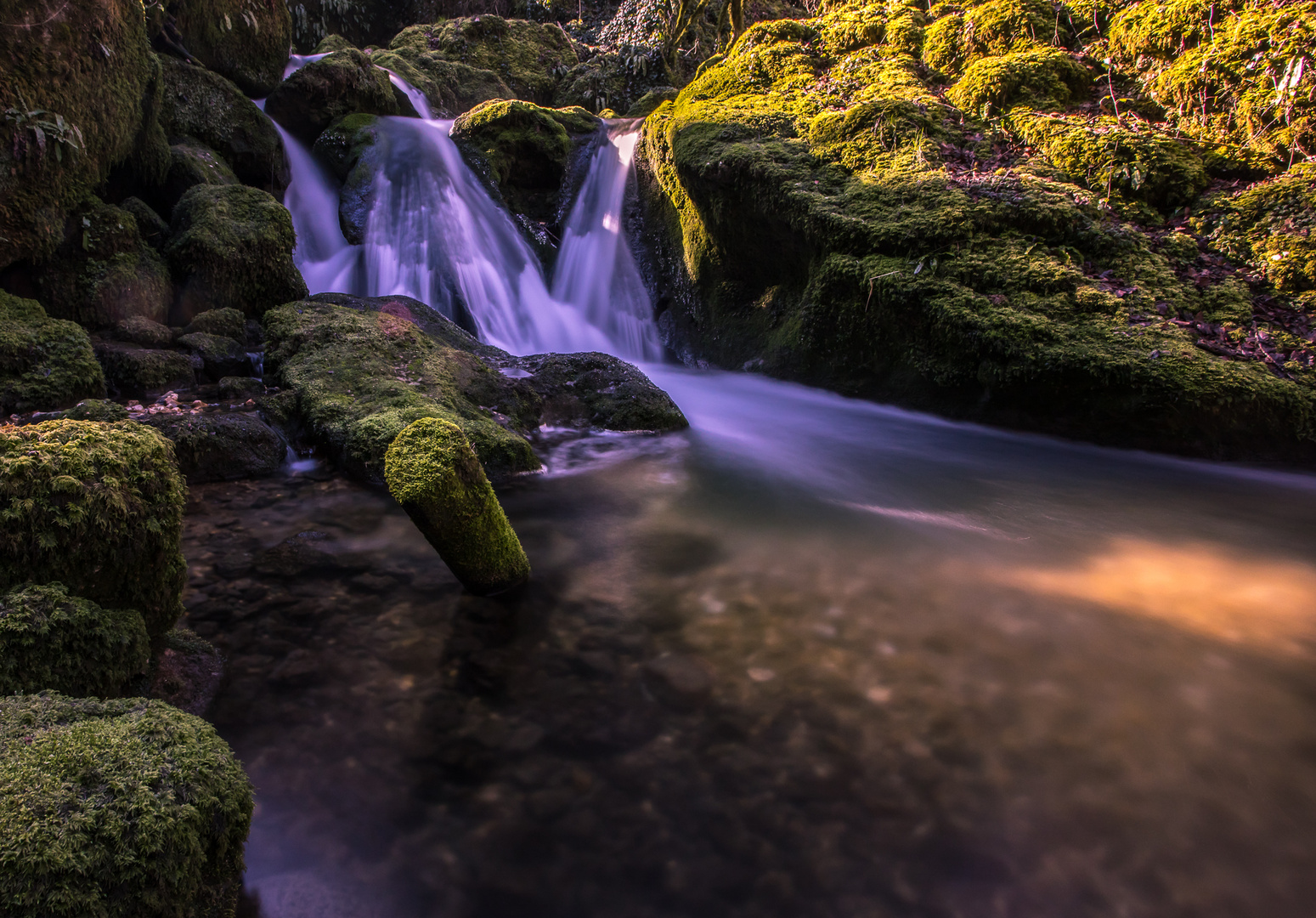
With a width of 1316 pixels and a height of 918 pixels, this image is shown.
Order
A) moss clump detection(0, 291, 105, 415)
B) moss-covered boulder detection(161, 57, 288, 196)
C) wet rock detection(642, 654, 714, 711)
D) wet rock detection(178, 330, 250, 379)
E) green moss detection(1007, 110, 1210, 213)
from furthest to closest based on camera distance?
moss-covered boulder detection(161, 57, 288, 196) → green moss detection(1007, 110, 1210, 213) → wet rock detection(178, 330, 250, 379) → moss clump detection(0, 291, 105, 415) → wet rock detection(642, 654, 714, 711)

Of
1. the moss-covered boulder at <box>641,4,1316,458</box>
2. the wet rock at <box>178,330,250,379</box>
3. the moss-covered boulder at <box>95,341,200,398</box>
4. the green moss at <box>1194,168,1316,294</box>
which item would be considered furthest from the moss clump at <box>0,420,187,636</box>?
the green moss at <box>1194,168,1316,294</box>

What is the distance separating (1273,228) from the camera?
6.61 meters

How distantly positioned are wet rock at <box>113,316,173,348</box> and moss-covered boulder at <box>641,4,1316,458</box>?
6847 mm

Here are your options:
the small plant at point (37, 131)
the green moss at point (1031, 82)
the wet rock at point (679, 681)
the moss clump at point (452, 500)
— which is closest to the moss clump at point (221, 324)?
the small plant at point (37, 131)

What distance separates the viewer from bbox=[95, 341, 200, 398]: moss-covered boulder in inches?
253

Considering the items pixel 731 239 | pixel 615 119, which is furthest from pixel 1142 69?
pixel 615 119

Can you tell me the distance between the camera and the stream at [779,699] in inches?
81.2

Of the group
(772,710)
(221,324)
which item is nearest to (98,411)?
(221,324)

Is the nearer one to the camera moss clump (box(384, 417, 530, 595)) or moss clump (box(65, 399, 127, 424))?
moss clump (box(384, 417, 530, 595))

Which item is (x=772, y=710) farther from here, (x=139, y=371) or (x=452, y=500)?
(x=139, y=371)

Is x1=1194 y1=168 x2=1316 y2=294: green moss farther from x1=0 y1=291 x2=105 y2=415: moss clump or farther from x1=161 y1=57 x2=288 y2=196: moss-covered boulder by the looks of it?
x1=161 y1=57 x2=288 y2=196: moss-covered boulder

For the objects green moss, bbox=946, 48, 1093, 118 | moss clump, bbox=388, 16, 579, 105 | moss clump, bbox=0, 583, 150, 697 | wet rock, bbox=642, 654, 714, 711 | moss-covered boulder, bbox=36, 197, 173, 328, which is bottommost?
wet rock, bbox=642, 654, 714, 711

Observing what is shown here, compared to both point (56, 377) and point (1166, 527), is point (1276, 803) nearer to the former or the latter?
point (1166, 527)

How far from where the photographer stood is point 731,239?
375 inches
